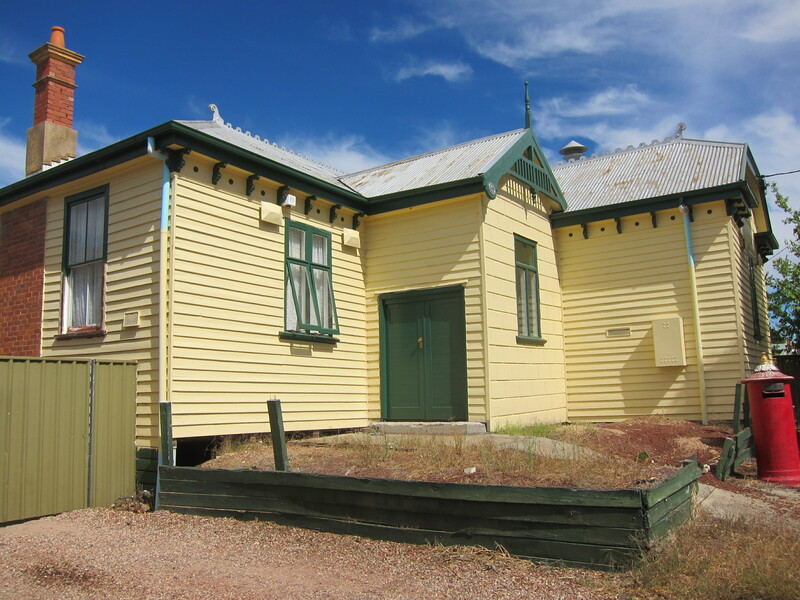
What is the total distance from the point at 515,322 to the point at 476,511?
22.5 ft

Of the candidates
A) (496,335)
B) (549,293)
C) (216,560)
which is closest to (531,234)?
(549,293)

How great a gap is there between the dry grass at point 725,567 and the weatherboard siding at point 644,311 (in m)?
7.60

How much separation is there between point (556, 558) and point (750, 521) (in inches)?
73.6

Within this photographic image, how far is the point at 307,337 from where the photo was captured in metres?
10.9

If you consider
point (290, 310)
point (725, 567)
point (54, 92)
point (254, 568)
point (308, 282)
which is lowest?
point (254, 568)

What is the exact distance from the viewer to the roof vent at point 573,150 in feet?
64.5

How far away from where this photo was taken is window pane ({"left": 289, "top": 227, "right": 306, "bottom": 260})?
11.0 metres

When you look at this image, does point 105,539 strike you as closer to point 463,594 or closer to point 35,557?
point 35,557

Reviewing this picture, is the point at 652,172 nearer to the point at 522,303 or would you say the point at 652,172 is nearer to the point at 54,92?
the point at 522,303

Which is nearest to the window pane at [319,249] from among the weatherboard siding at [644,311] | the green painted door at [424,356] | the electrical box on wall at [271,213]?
the electrical box on wall at [271,213]

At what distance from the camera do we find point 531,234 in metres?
13.3

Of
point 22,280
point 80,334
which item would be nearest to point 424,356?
point 80,334

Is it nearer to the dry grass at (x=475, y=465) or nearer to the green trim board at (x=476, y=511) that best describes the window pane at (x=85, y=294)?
the dry grass at (x=475, y=465)

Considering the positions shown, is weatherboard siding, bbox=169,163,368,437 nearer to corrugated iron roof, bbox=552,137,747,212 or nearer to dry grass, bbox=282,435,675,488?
dry grass, bbox=282,435,675,488
